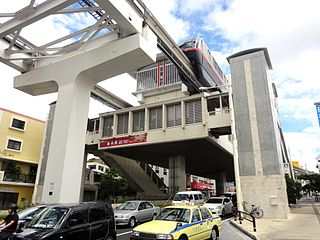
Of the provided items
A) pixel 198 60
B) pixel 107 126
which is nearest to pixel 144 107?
pixel 107 126

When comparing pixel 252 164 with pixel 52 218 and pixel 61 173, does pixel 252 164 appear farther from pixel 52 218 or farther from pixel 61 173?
pixel 52 218

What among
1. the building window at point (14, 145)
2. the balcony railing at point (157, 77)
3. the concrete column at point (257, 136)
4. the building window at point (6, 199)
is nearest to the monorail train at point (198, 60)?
the concrete column at point (257, 136)

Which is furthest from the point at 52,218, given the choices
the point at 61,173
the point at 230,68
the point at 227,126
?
the point at 230,68

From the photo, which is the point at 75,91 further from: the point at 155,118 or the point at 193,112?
the point at 155,118

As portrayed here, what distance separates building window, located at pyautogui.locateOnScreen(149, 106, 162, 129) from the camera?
27409 millimetres

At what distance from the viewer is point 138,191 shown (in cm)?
3525

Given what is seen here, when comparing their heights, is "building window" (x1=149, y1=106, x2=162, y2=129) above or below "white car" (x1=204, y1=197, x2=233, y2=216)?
above

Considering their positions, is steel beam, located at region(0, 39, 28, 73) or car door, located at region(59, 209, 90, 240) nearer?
car door, located at region(59, 209, 90, 240)

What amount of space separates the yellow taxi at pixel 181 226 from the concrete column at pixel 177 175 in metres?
19.4

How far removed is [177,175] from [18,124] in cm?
1963

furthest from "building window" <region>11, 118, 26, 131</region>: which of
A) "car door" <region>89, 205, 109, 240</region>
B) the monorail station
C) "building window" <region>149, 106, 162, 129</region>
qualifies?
"car door" <region>89, 205, 109, 240</region>

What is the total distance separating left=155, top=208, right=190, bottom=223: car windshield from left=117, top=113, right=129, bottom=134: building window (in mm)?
20629

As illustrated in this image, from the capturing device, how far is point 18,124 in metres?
29.7

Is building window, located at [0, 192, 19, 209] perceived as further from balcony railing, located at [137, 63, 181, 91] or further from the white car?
balcony railing, located at [137, 63, 181, 91]
